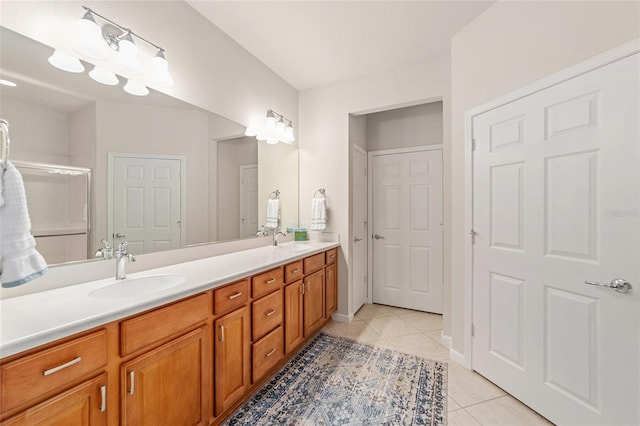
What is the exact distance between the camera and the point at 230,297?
154 centimetres

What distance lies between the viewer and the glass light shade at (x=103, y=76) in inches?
57.0

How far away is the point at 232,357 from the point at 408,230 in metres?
2.47

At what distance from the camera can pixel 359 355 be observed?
231 cm

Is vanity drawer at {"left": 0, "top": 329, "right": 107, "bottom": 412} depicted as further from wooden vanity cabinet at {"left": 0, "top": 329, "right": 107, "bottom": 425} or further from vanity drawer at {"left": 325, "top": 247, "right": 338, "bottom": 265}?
vanity drawer at {"left": 325, "top": 247, "right": 338, "bottom": 265}

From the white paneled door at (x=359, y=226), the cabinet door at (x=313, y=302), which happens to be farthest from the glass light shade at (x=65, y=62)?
the white paneled door at (x=359, y=226)

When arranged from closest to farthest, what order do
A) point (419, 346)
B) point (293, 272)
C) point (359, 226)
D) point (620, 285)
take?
point (620, 285)
point (293, 272)
point (419, 346)
point (359, 226)

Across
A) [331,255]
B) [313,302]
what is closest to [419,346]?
[313,302]

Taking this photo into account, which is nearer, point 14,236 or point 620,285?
point 14,236

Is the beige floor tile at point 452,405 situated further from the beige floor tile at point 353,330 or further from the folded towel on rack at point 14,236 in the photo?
the folded towel on rack at point 14,236

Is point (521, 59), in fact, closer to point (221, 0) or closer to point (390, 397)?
point (221, 0)

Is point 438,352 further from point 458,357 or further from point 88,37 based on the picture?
point 88,37

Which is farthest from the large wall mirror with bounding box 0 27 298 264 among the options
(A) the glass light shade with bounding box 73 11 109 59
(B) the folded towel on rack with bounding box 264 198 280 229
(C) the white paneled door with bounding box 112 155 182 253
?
(B) the folded towel on rack with bounding box 264 198 280 229

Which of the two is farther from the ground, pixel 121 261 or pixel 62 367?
pixel 121 261

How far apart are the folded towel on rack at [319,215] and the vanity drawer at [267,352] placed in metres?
1.19
